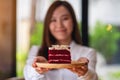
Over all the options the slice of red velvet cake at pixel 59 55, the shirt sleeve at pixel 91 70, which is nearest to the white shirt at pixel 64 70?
the shirt sleeve at pixel 91 70

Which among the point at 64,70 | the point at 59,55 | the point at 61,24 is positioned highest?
the point at 61,24

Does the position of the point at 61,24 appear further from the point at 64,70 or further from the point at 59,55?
the point at 59,55

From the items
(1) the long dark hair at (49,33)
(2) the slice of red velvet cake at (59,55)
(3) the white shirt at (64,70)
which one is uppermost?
(1) the long dark hair at (49,33)

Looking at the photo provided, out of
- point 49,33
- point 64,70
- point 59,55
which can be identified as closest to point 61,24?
point 49,33

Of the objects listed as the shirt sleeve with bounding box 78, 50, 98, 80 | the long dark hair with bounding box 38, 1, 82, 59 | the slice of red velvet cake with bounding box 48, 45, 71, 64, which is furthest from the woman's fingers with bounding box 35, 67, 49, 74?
the long dark hair with bounding box 38, 1, 82, 59

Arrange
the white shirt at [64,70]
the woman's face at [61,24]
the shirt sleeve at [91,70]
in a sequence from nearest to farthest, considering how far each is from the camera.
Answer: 1. the shirt sleeve at [91,70]
2. the white shirt at [64,70]
3. the woman's face at [61,24]

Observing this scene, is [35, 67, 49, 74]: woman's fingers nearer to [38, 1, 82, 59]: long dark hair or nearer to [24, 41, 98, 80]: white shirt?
[24, 41, 98, 80]: white shirt

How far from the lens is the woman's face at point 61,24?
1821mm

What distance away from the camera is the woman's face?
1.82 meters

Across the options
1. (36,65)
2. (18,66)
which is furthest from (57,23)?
(18,66)

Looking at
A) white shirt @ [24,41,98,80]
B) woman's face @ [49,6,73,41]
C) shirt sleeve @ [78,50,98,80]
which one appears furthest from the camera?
woman's face @ [49,6,73,41]

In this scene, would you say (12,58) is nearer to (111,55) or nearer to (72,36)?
(72,36)

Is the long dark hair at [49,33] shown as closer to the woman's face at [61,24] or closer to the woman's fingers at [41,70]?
the woman's face at [61,24]

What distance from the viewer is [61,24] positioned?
1833 millimetres
